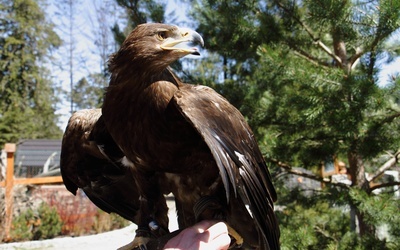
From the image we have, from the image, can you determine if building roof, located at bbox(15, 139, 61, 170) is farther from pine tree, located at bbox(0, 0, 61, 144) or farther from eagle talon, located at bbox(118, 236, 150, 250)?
eagle talon, located at bbox(118, 236, 150, 250)

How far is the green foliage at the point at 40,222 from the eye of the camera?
7.31 metres

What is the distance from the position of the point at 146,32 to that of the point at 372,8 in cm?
246

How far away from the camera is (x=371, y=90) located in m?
3.38

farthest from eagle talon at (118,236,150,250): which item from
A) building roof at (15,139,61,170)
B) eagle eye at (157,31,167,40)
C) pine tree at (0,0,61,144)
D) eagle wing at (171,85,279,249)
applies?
pine tree at (0,0,61,144)

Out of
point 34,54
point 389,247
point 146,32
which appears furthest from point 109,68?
point 34,54

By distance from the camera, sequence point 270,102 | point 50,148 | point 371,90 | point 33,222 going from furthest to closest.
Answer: point 50,148 < point 33,222 < point 270,102 < point 371,90

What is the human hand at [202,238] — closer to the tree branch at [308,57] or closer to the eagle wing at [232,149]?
the eagle wing at [232,149]

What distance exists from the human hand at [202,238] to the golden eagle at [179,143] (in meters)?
0.14

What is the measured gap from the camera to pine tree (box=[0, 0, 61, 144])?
69.9ft

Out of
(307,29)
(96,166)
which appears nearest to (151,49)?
(96,166)

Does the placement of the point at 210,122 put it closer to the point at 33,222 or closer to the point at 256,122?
the point at 256,122

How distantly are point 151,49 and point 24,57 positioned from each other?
2174cm

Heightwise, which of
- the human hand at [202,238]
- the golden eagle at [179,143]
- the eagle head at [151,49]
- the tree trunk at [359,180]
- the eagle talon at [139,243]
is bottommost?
the tree trunk at [359,180]

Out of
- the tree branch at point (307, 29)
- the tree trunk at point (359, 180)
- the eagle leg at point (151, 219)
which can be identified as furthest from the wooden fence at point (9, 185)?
the eagle leg at point (151, 219)
